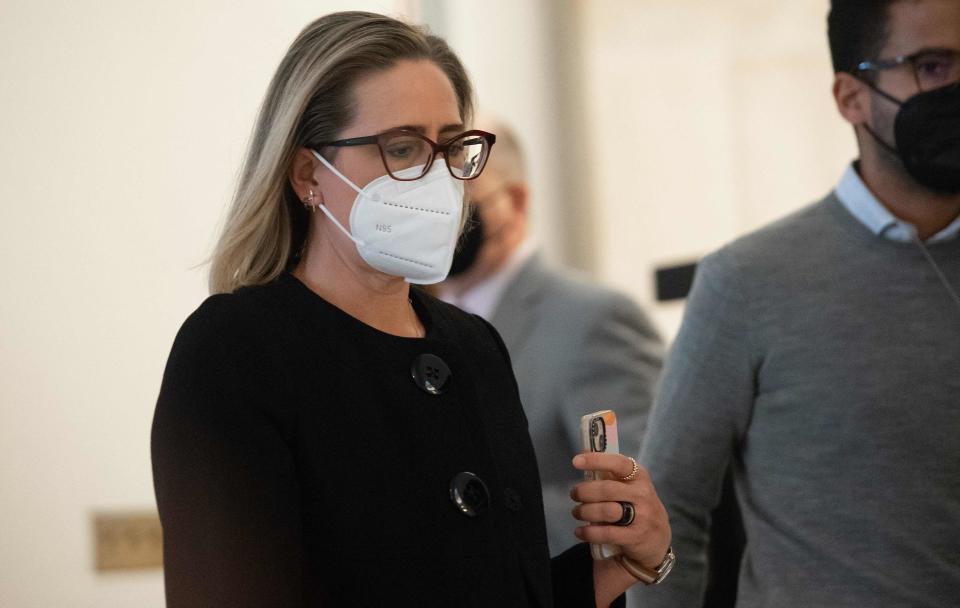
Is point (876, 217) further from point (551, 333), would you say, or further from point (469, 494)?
point (551, 333)

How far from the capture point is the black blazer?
130 centimetres

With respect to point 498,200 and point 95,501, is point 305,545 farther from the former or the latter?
point 498,200

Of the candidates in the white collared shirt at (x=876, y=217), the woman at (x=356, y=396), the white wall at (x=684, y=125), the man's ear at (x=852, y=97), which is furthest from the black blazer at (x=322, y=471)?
the white wall at (x=684, y=125)

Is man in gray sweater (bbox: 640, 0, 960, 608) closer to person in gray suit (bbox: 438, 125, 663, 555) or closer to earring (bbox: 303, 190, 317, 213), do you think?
person in gray suit (bbox: 438, 125, 663, 555)

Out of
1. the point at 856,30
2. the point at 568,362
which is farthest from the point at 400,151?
the point at 568,362

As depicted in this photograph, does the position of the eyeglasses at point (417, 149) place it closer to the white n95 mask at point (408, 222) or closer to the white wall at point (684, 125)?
the white n95 mask at point (408, 222)

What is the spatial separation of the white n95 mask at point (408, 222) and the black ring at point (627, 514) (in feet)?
1.27

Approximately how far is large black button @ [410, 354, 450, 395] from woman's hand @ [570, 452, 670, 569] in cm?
20

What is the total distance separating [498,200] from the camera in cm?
333

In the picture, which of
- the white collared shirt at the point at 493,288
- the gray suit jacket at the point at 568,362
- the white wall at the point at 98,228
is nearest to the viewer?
the white wall at the point at 98,228

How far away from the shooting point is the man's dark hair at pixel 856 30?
2105mm

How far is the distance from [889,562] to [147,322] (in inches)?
50.5

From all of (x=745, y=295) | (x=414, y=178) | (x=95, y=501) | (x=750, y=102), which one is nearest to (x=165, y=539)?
(x=414, y=178)

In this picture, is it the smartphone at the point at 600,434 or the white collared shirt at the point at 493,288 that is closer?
the smartphone at the point at 600,434
